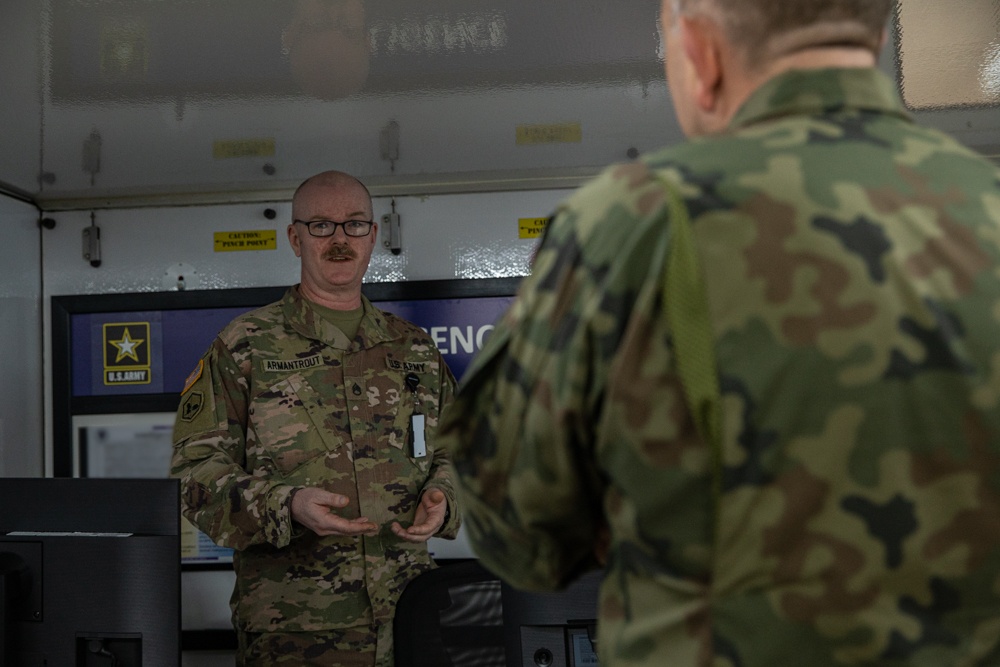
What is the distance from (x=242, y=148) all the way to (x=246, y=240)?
0.30 metres

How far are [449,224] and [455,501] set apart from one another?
0.89m


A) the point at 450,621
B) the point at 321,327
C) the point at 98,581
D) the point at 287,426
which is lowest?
the point at 450,621

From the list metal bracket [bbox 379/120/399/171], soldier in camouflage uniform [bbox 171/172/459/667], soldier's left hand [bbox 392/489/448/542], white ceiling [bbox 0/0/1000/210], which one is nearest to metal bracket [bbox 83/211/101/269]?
white ceiling [bbox 0/0/1000/210]

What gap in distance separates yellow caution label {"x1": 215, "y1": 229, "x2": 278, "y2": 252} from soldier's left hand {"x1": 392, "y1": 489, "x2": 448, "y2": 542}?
994 mm

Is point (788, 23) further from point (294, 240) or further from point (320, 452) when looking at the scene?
point (294, 240)

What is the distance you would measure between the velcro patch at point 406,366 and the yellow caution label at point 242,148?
0.74 m

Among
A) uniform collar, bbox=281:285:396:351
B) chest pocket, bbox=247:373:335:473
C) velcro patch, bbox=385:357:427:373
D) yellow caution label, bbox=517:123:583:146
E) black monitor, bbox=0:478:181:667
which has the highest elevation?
yellow caution label, bbox=517:123:583:146

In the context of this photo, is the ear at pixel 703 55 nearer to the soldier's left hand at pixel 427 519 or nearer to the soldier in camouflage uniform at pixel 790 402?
the soldier in camouflage uniform at pixel 790 402

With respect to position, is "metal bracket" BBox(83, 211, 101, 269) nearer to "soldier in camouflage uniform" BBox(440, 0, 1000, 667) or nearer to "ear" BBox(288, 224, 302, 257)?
"ear" BBox(288, 224, 302, 257)

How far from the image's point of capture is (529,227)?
10.3 ft

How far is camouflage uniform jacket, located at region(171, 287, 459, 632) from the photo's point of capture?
8.61 feet

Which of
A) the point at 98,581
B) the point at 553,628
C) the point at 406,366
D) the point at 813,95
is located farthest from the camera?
the point at 406,366

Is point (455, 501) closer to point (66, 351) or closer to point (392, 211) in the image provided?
point (392, 211)

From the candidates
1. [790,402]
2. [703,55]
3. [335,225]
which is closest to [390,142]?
[335,225]
